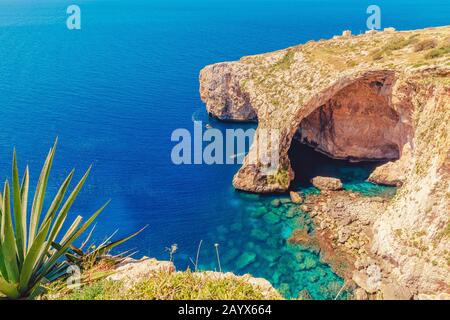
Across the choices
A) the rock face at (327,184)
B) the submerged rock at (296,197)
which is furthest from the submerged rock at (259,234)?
the rock face at (327,184)

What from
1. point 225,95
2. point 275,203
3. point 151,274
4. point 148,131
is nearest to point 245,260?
point 275,203

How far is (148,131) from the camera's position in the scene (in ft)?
162

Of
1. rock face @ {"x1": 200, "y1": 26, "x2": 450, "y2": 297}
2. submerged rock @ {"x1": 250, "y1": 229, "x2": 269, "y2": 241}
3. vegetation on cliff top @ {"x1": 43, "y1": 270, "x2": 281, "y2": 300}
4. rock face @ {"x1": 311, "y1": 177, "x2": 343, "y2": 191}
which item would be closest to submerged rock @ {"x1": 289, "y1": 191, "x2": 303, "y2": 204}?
rock face @ {"x1": 200, "y1": 26, "x2": 450, "y2": 297}

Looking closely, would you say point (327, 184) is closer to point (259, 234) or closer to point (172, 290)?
point (259, 234)

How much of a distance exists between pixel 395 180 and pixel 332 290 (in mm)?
16756

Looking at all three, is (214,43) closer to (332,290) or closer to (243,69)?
(243,69)

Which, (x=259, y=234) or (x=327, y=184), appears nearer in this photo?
(x=259, y=234)

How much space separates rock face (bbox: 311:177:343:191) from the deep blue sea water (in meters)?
1.68

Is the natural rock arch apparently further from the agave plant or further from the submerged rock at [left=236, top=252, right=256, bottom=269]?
the agave plant

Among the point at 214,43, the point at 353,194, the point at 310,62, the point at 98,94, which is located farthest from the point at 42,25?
the point at 353,194

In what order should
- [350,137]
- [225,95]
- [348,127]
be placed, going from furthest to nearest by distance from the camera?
1. [225,95]
2. [350,137]
3. [348,127]

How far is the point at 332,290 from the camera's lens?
2455 cm

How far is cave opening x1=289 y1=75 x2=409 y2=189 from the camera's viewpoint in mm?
37844

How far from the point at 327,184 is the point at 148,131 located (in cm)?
2577
